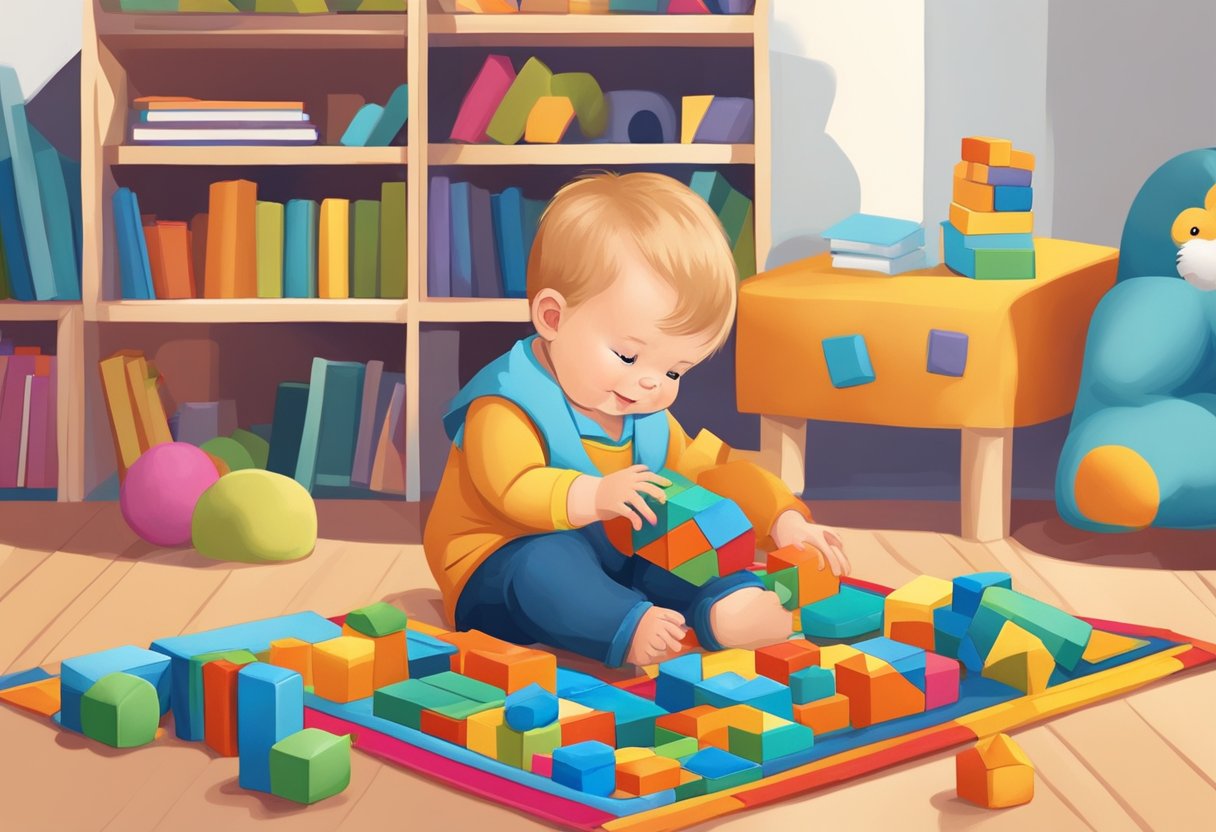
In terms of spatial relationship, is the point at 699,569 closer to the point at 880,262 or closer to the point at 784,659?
the point at 784,659

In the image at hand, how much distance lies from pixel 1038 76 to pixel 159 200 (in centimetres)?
168

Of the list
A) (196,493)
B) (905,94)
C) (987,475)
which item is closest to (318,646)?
(196,493)

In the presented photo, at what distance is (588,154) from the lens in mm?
2943

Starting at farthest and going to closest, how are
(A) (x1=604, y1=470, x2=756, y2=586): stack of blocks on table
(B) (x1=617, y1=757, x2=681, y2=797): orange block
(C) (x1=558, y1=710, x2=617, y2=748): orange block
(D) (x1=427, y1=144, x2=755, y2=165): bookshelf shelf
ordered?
(D) (x1=427, y1=144, x2=755, y2=165): bookshelf shelf, (A) (x1=604, y1=470, x2=756, y2=586): stack of blocks on table, (C) (x1=558, y1=710, x2=617, y2=748): orange block, (B) (x1=617, y1=757, x2=681, y2=797): orange block

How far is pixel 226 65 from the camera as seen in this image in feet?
10.2

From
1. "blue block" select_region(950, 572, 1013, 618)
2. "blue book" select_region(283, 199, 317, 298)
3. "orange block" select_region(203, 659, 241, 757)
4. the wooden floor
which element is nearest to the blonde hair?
"blue block" select_region(950, 572, 1013, 618)

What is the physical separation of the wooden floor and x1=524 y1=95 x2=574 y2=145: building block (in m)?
0.72

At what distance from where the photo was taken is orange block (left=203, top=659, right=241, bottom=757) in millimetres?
1715

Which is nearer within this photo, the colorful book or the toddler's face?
the toddler's face

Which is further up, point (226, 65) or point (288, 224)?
point (226, 65)

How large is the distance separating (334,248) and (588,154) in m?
0.49

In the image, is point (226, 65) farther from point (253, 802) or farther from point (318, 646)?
point (253, 802)

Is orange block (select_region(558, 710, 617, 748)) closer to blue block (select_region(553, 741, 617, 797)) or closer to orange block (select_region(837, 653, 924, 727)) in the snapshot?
blue block (select_region(553, 741, 617, 797))

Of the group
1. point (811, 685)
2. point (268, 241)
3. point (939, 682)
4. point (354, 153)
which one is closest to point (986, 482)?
point (939, 682)
